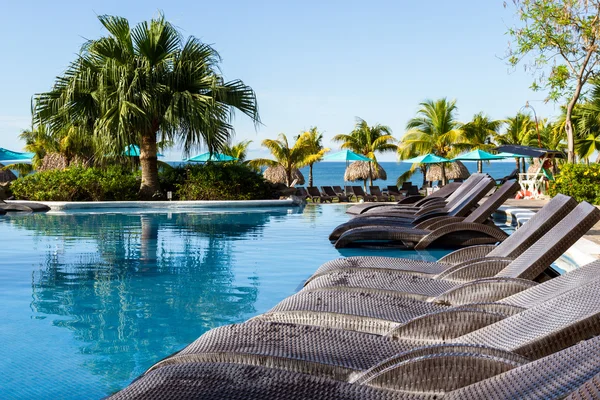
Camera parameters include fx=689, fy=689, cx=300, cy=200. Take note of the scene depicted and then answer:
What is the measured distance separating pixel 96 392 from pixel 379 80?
114ft

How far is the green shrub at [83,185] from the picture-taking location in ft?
65.7

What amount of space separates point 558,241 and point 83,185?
1769 centimetres

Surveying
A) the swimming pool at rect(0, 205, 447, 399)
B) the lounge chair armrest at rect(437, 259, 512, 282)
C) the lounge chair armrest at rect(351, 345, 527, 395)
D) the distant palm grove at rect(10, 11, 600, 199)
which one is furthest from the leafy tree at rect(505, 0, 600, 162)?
the lounge chair armrest at rect(351, 345, 527, 395)

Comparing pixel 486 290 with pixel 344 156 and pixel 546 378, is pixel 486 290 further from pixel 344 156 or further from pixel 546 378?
pixel 344 156

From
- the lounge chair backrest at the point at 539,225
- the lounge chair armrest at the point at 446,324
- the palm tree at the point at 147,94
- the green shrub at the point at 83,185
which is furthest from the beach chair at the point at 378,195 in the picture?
the lounge chair armrest at the point at 446,324

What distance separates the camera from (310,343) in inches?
109

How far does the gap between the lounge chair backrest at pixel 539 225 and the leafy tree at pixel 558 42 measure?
15697mm

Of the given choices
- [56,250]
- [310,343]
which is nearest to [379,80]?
[56,250]

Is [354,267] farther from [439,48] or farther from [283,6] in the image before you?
[439,48]

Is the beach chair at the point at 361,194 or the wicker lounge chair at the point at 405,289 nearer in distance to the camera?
the wicker lounge chair at the point at 405,289

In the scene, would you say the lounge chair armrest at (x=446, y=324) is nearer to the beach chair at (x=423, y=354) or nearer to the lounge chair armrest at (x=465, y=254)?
the beach chair at (x=423, y=354)

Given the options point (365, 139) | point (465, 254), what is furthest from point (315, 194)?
point (465, 254)

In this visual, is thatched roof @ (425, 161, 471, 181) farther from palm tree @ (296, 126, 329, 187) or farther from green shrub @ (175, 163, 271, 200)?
green shrub @ (175, 163, 271, 200)

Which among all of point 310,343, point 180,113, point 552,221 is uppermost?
point 180,113
